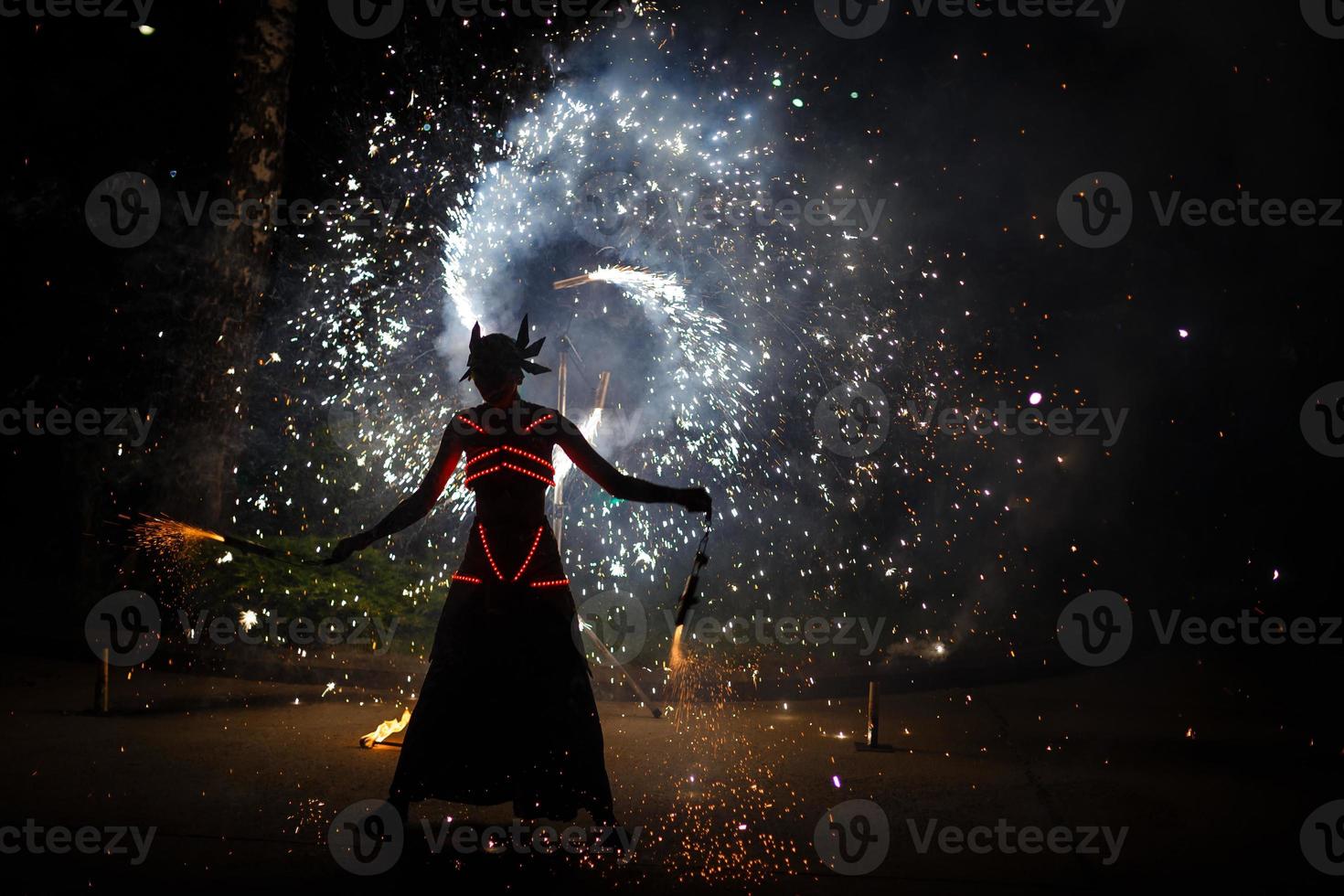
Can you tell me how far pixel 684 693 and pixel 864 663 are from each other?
268 centimetres

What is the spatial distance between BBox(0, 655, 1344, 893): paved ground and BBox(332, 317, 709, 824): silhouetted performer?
0.58 feet

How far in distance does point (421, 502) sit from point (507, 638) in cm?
75

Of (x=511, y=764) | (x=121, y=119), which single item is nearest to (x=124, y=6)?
(x=121, y=119)

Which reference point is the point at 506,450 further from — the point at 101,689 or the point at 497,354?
the point at 101,689

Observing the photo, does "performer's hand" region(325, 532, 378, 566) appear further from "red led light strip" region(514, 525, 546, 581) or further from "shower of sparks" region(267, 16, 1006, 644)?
"shower of sparks" region(267, 16, 1006, 644)

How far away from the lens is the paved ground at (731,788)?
4.51m

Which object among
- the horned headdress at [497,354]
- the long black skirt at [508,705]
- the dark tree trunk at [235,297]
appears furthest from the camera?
the dark tree trunk at [235,297]

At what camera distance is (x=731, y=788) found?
602 cm

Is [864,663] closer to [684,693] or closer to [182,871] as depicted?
[684,693]

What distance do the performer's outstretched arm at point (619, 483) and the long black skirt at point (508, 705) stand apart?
1.36 feet

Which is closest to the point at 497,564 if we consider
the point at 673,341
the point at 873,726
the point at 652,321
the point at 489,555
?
the point at 489,555

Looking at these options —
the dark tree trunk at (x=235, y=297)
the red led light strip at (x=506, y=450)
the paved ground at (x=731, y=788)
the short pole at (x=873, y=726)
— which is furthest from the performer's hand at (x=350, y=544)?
the dark tree trunk at (x=235, y=297)

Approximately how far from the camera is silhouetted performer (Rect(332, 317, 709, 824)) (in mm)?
4707

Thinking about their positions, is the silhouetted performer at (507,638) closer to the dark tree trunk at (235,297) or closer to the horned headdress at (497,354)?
the horned headdress at (497,354)
